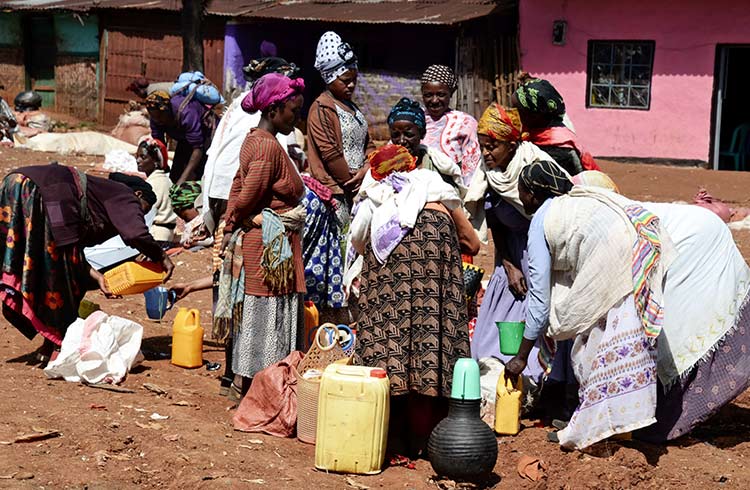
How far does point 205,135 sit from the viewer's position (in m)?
9.75

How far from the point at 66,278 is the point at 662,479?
3.65 m

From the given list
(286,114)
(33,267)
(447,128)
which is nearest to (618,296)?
(286,114)

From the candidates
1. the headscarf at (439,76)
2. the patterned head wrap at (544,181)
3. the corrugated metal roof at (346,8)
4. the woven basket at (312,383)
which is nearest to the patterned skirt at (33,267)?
the woven basket at (312,383)

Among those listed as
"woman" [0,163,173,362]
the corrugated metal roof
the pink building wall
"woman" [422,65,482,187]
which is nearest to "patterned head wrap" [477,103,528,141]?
"woman" [422,65,482,187]

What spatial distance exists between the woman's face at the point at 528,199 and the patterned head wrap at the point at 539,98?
896 millimetres

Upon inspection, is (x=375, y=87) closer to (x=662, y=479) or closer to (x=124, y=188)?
(x=124, y=188)

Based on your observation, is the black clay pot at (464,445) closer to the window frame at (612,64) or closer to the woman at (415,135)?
the woman at (415,135)

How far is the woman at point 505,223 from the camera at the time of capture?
579cm

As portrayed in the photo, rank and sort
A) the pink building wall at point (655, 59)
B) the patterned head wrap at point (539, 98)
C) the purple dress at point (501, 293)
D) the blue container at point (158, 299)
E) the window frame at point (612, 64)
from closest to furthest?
the purple dress at point (501, 293)
the patterned head wrap at point (539, 98)
the blue container at point (158, 299)
the pink building wall at point (655, 59)
the window frame at point (612, 64)

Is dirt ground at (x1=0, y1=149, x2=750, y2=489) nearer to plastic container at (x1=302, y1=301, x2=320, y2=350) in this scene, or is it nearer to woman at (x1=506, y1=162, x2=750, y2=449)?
woman at (x1=506, y1=162, x2=750, y2=449)

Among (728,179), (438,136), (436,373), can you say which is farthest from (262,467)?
(728,179)

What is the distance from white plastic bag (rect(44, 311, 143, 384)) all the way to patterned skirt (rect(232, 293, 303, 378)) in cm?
92

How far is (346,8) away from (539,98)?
1448cm

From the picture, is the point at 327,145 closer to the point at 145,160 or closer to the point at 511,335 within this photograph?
the point at 511,335
